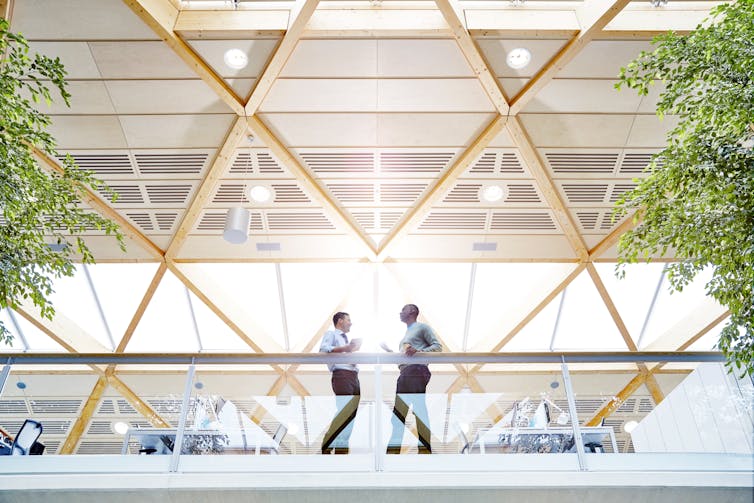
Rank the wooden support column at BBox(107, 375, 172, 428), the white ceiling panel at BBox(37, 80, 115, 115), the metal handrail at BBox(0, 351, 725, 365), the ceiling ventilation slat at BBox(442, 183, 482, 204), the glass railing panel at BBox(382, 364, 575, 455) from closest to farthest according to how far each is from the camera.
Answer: the glass railing panel at BBox(382, 364, 575, 455)
the metal handrail at BBox(0, 351, 725, 365)
the wooden support column at BBox(107, 375, 172, 428)
the white ceiling panel at BBox(37, 80, 115, 115)
the ceiling ventilation slat at BBox(442, 183, 482, 204)

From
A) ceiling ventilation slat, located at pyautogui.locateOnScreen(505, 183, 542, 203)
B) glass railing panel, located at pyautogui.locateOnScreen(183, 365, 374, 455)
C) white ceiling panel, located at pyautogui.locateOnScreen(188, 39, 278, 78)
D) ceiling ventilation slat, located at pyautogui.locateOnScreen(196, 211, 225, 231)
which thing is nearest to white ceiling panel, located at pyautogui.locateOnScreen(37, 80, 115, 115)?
white ceiling panel, located at pyautogui.locateOnScreen(188, 39, 278, 78)

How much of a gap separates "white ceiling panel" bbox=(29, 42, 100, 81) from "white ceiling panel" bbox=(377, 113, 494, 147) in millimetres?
4510

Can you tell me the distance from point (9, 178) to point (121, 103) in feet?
14.9

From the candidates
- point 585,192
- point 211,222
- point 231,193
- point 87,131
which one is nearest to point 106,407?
point 87,131

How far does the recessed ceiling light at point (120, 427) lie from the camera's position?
6.31 meters

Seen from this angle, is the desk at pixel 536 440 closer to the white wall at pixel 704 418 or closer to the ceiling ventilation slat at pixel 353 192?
the white wall at pixel 704 418

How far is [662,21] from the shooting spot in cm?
895

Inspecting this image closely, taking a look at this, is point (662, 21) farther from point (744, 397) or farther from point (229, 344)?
point (229, 344)

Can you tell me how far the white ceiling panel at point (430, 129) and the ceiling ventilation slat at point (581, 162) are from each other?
4.91ft

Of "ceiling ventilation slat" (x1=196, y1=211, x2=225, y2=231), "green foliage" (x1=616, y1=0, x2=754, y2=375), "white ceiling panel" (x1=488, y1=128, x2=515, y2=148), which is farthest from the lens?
"ceiling ventilation slat" (x1=196, y1=211, x2=225, y2=231)

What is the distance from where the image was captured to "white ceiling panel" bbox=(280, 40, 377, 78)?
29.7ft

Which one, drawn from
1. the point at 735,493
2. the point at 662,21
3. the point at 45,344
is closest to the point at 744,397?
the point at 735,493

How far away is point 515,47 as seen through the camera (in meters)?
9.08

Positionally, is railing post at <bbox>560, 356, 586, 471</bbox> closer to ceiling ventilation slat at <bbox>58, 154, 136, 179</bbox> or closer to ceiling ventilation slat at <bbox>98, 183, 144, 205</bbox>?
ceiling ventilation slat at <bbox>58, 154, 136, 179</bbox>
